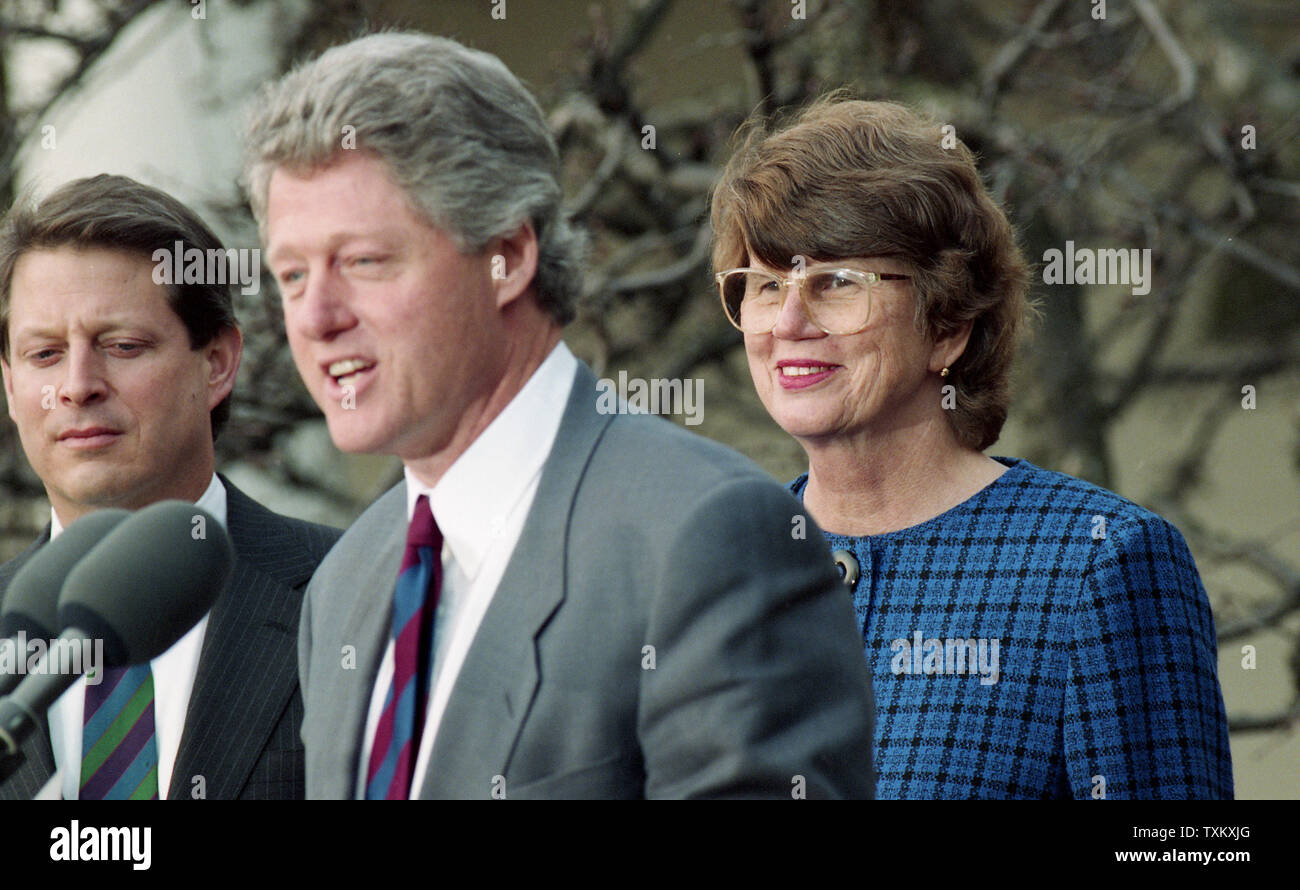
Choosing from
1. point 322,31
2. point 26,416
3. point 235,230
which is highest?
point 322,31

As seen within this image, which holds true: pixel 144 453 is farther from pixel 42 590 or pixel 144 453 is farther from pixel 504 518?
pixel 504 518

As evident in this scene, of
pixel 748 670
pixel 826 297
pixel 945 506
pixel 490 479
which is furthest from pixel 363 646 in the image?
pixel 945 506

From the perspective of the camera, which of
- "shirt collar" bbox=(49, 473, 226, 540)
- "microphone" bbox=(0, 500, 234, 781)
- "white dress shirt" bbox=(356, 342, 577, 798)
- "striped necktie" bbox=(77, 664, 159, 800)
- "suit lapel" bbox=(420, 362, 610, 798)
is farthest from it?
"shirt collar" bbox=(49, 473, 226, 540)

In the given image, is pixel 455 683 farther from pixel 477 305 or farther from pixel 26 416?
pixel 26 416

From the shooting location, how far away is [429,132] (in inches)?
72.0

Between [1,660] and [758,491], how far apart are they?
0.81 m

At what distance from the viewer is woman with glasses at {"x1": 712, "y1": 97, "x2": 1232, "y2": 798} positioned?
8.60 feet

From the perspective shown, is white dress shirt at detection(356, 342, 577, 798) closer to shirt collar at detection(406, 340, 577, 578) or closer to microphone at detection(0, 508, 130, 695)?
shirt collar at detection(406, 340, 577, 578)

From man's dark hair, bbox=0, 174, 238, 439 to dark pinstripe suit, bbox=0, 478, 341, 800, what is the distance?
1.10 feet

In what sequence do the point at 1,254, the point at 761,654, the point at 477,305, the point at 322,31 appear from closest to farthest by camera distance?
the point at 761,654, the point at 477,305, the point at 1,254, the point at 322,31

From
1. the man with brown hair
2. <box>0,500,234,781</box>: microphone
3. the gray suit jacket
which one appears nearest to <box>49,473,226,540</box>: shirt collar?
the man with brown hair

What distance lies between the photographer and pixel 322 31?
640cm

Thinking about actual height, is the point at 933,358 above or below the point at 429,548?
above
